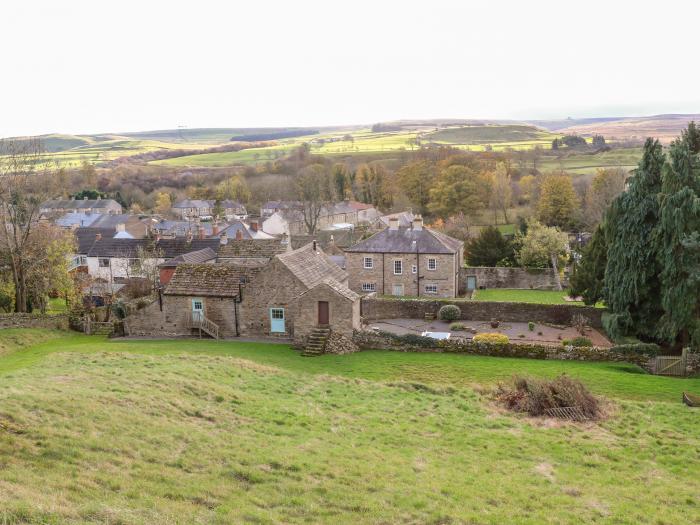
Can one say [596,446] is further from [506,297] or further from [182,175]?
[182,175]

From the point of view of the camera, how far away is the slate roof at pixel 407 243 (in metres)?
52.6

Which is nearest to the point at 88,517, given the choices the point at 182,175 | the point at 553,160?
the point at 553,160

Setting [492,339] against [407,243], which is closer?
[492,339]

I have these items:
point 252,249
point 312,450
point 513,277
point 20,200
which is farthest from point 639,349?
point 20,200

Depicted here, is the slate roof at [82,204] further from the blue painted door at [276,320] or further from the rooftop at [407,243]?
the blue painted door at [276,320]

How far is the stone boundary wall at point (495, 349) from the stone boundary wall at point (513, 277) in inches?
1138

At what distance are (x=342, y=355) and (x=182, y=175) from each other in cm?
15109

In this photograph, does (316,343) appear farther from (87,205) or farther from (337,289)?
(87,205)

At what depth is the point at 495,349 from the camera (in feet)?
104

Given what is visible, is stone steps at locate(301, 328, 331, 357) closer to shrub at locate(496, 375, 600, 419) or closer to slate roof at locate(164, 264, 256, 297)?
slate roof at locate(164, 264, 256, 297)

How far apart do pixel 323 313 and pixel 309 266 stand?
16.4ft

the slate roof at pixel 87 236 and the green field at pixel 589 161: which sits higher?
the green field at pixel 589 161

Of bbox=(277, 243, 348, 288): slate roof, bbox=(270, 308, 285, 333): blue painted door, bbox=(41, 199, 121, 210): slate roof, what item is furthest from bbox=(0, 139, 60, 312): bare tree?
bbox=(41, 199, 121, 210): slate roof

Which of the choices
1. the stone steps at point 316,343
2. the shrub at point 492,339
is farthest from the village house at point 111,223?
the shrub at point 492,339
